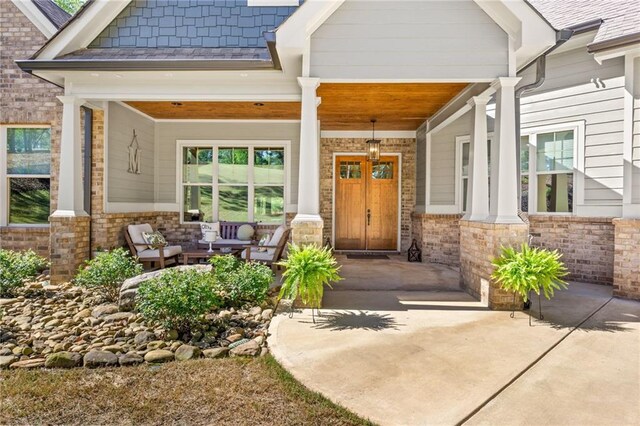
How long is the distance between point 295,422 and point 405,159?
8252 mm

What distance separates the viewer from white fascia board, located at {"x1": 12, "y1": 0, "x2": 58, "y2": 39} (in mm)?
7266

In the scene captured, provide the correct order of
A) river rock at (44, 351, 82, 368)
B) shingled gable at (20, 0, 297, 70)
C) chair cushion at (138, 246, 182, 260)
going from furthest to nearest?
chair cushion at (138, 246, 182, 260) < shingled gable at (20, 0, 297, 70) < river rock at (44, 351, 82, 368)

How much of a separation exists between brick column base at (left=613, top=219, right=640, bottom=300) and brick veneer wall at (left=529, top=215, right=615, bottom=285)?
0.89m

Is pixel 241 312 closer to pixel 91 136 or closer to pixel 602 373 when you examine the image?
pixel 602 373

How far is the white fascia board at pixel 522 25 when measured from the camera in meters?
4.69

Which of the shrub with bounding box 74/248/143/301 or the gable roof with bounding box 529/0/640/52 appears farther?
the gable roof with bounding box 529/0/640/52

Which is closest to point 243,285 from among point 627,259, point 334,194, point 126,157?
point 126,157

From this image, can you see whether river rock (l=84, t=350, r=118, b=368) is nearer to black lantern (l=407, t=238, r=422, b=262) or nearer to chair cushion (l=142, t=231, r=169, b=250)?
chair cushion (l=142, t=231, r=169, b=250)

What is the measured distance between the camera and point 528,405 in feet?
8.62

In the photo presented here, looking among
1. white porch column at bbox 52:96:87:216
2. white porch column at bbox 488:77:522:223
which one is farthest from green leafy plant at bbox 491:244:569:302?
white porch column at bbox 52:96:87:216

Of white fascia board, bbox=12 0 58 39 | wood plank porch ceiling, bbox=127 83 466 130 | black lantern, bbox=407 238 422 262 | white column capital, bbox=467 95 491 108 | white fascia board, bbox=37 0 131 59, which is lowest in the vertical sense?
black lantern, bbox=407 238 422 262

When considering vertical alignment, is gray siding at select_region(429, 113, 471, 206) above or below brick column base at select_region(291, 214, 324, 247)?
above

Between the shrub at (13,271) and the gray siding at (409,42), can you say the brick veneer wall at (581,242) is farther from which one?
the shrub at (13,271)

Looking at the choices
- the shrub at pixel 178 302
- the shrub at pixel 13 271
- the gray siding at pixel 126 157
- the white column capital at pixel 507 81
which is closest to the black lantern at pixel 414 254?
the white column capital at pixel 507 81
